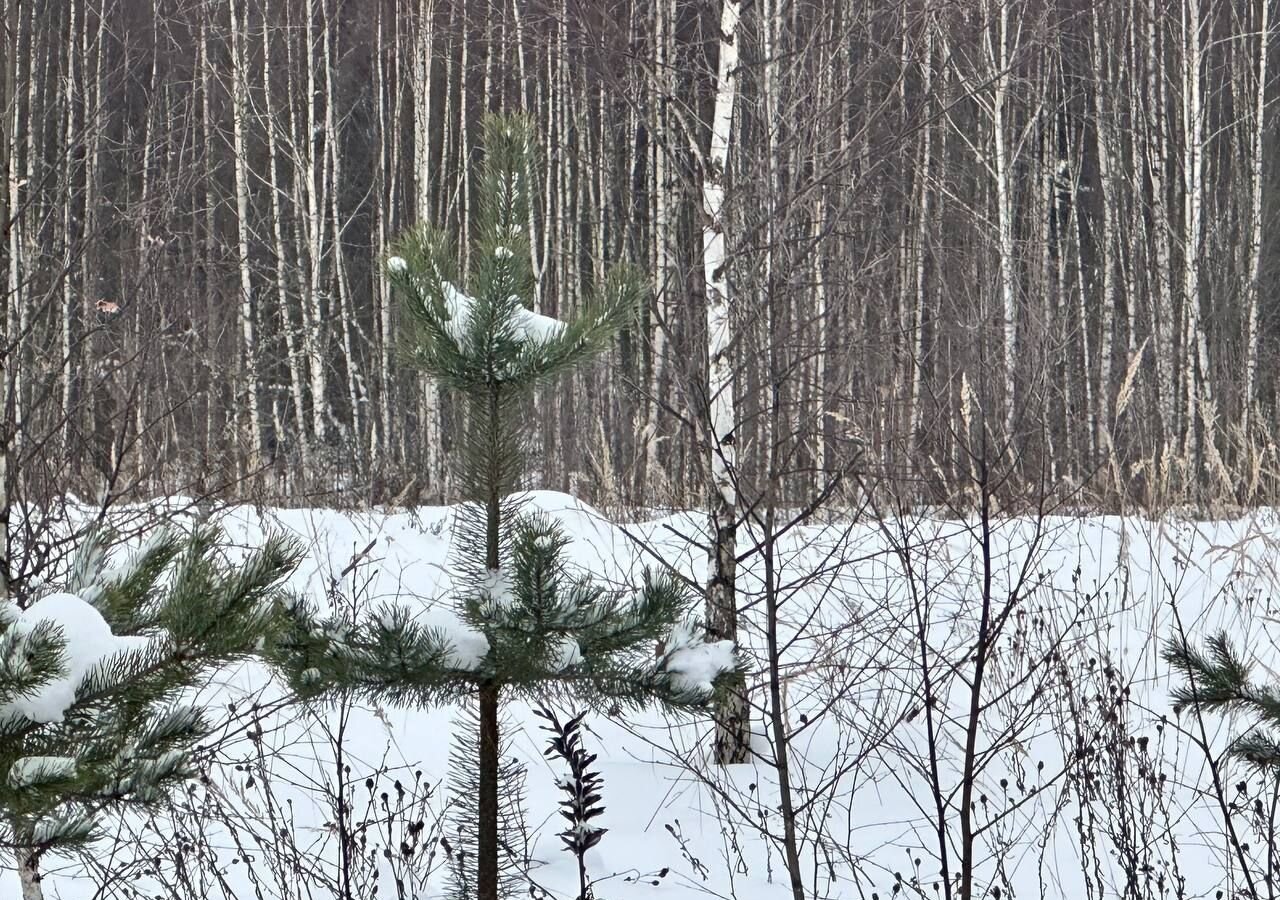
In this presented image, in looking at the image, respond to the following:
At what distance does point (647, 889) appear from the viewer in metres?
3.23

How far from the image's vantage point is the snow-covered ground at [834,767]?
285 centimetres

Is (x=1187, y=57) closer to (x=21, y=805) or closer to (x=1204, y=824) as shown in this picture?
(x=1204, y=824)

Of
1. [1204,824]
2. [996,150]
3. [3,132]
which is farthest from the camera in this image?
[996,150]

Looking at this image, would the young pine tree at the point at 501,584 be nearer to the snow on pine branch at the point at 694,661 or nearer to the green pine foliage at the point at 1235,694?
the snow on pine branch at the point at 694,661

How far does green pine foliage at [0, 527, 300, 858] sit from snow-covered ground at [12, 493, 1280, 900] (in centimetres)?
72

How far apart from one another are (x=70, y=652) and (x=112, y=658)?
0.15 feet

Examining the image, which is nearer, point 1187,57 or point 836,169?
point 836,169

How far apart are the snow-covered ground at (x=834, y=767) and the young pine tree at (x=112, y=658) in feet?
2.36

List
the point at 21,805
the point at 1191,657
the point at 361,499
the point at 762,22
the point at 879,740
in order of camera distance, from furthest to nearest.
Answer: the point at 361,499, the point at 762,22, the point at 879,740, the point at 1191,657, the point at 21,805

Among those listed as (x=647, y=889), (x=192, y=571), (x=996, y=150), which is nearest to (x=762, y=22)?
(x=647, y=889)

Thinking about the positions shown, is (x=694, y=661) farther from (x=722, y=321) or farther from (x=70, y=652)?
(x=722, y=321)

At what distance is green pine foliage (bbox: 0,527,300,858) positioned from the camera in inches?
54.1

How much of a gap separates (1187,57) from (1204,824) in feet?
27.8

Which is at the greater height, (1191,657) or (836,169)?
(836,169)
